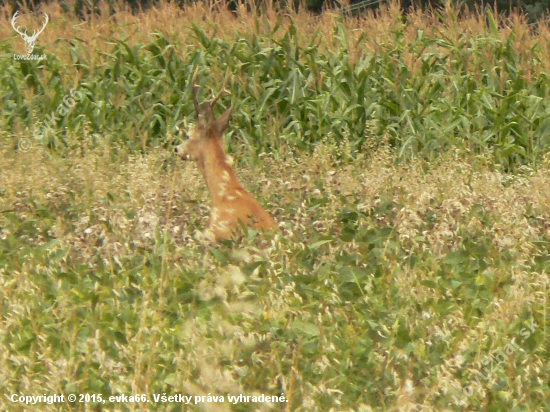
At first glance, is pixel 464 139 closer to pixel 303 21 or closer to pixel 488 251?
pixel 303 21

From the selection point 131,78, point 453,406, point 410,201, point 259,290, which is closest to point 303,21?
point 131,78

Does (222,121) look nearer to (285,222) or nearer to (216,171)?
(216,171)

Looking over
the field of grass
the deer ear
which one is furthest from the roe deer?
the field of grass

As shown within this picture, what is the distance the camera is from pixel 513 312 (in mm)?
4445

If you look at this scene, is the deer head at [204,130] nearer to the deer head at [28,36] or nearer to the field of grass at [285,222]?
the field of grass at [285,222]

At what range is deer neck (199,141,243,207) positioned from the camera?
6266 mm

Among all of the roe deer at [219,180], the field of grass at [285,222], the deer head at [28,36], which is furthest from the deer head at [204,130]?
the deer head at [28,36]

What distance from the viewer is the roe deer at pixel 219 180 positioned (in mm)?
5844

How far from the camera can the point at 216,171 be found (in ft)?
21.3

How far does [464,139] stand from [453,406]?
18.2 ft

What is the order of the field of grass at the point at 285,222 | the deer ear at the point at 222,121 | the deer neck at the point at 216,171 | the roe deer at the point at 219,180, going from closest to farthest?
1. the field of grass at the point at 285,222
2. the roe deer at the point at 219,180
3. the deer neck at the point at 216,171
4. the deer ear at the point at 222,121

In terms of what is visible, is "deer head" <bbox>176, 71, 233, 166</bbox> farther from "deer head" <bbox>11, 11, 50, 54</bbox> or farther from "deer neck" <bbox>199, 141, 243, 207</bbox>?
"deer head" <bbox>11, 11, 50, 54</bbox>

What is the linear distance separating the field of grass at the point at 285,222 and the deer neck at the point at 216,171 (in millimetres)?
188

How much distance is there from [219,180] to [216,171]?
122 millimetres
